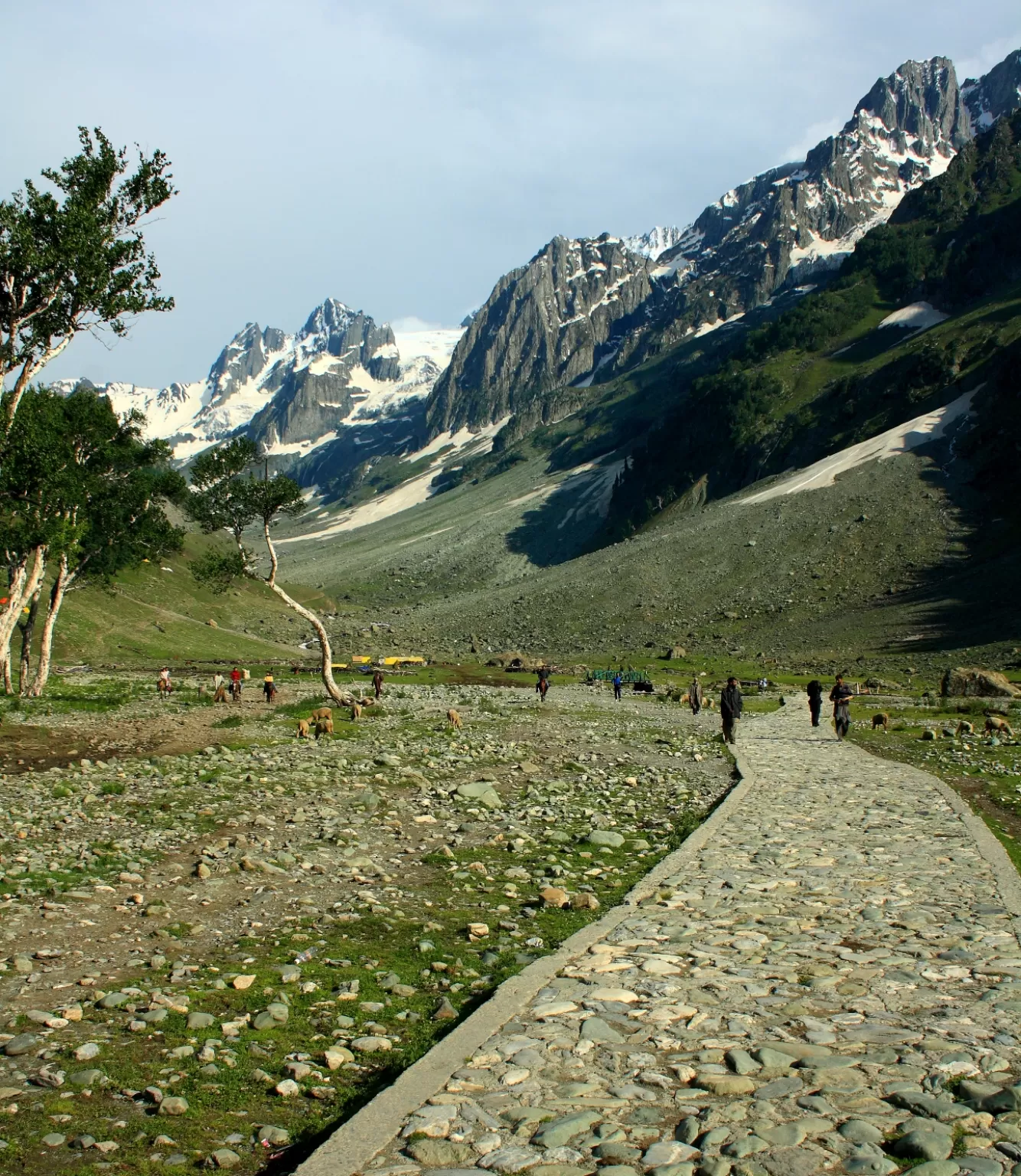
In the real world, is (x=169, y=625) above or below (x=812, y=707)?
above

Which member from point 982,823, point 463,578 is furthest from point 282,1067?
point 463,578

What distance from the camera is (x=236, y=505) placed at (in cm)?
4309

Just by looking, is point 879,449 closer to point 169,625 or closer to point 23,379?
point 169,625

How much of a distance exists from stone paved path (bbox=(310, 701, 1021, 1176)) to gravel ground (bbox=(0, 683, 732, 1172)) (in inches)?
45.8

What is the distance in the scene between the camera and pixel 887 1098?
254 inches

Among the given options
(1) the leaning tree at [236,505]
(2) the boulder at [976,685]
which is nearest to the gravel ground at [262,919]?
(1) the leaning tree at [236,505]

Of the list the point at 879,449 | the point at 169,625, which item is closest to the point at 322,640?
the point at 169,625

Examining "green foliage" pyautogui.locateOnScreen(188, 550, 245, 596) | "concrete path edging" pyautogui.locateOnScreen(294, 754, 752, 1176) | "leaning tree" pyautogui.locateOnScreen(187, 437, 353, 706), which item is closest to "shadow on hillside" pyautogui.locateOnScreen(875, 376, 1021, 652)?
"leaning tree" pyautogui.locateOnScreen(187, 437, 353, 706)

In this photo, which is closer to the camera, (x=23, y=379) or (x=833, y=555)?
(x=23, y=379)

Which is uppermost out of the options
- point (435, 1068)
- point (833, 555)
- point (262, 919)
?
point (833, 555)

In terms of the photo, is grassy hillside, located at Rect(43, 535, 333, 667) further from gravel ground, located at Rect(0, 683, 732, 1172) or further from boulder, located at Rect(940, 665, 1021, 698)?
boulder, located at Rect(940, 665, 1021, 698)

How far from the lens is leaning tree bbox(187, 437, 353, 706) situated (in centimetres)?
4181

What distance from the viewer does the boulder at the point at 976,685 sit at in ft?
183

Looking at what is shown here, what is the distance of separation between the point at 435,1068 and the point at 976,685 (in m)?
58.0
